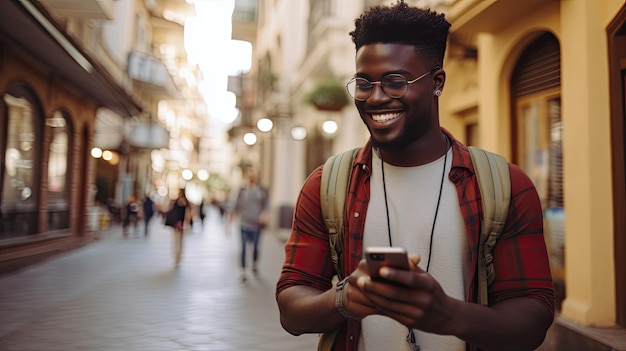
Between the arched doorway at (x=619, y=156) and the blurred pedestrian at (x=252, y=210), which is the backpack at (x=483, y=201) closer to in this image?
the arched doorway at (x=619, y=156)

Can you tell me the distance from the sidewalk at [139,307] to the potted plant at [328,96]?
3.89 meters

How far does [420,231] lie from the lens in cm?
146

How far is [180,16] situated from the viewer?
34.0 meters

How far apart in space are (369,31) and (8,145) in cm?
1131

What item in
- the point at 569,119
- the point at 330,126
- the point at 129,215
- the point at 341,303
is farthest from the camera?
the point at 129,215

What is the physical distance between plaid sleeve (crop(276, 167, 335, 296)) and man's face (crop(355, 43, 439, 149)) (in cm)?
26

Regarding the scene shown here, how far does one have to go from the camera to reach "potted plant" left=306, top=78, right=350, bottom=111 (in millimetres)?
13023

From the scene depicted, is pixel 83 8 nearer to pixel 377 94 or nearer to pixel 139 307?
pixel 139 307

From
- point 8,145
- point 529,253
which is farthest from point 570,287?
point 8,145

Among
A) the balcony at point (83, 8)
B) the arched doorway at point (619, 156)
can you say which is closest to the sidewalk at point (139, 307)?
the arched doorway at point (619, 156)

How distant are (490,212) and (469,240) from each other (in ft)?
0.29

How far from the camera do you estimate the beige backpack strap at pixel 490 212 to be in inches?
Result: 54.9

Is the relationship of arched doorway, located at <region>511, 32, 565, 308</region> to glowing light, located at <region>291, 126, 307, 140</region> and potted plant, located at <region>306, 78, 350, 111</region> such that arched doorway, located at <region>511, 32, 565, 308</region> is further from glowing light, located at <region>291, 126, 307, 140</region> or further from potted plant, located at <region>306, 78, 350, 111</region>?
glowing light, located at <region>291, 126, 307, 140</region>

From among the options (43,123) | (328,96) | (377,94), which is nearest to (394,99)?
(377,94)
